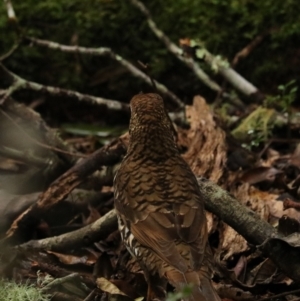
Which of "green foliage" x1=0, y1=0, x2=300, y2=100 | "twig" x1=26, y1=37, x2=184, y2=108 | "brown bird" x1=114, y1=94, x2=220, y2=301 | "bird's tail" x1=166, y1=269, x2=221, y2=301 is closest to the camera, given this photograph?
"bird's tail" x1=166, y1=269, x2=221, y2=301

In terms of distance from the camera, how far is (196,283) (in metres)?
3.76

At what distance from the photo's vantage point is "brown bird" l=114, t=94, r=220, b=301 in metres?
3.87

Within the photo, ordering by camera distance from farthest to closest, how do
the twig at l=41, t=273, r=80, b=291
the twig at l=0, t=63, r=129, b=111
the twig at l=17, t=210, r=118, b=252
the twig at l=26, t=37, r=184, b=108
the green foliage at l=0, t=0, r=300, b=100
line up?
the green foliage at l=0, t=0, r=300, b=100 → the twig at l=26, t=37, r=184, b=108 → the twig at l=0, t=63, r=129, b=111 → the twig at l=17, t=210, r=118, b=252 → the twig at l=41, t=273, r=80, b=291

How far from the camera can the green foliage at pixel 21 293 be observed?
4094 mm

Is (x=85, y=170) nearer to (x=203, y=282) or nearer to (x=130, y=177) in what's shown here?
(x=130, y=177)

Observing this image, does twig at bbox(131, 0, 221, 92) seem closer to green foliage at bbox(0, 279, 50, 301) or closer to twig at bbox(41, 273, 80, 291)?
twig at bbox(41, 273, 80, 291)

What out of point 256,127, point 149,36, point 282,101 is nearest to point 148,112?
point 256,127

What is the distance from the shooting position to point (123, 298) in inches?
166

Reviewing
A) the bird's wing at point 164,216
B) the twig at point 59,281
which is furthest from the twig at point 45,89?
the twig at point 59,281

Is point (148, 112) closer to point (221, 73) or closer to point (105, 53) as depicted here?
point (105, 53)

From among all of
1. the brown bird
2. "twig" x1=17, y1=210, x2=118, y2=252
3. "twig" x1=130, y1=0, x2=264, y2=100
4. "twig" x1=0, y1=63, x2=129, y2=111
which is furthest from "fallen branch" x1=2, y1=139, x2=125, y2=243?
"twig" x1=130, y1=0, x2=264, y2=100

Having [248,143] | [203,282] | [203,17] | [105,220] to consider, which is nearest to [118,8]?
[203,17]

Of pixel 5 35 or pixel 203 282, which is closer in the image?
pixel 203 282

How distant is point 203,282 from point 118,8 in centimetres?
442
